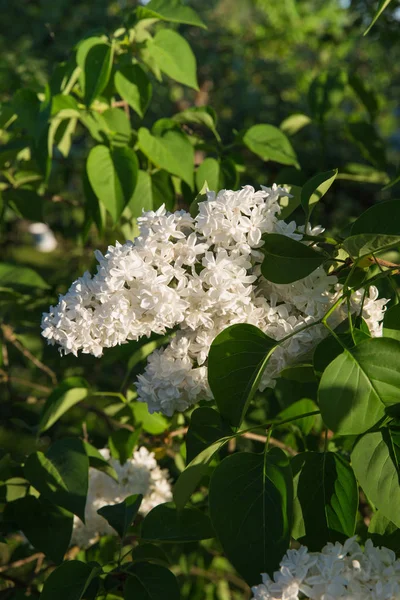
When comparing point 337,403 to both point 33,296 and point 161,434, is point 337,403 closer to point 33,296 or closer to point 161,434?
point 161,434

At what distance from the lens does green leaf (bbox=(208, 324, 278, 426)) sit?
763 mm

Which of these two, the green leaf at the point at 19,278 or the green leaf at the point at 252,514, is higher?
the green leaf at the point at 252,514

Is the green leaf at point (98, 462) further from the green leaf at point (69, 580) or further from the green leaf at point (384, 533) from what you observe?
the green leaf at point (384, 533)

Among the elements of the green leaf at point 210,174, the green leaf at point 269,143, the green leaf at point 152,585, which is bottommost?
the green leaf at point 152,585

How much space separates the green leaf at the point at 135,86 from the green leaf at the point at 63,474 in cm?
64

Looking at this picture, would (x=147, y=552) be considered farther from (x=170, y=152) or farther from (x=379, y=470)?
(x=170, y=152)

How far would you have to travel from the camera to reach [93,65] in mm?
1247

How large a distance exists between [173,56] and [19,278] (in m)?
0.60

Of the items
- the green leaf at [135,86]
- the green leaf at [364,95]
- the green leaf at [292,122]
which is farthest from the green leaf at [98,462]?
the green leaf at [364,95]

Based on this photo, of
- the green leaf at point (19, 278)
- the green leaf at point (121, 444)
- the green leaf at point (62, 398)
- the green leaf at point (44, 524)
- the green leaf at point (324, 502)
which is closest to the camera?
the green leaf at point (324, 502)

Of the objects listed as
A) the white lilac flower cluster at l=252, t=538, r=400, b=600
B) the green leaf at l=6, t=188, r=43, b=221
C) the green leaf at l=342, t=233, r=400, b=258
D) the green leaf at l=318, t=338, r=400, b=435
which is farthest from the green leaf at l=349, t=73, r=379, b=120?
the white lilac flower cluster at l=252, t=538, r=400, b=600

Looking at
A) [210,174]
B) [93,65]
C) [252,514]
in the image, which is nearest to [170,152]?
[210,174]

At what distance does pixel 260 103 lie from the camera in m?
3.18

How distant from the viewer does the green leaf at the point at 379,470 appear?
71 centimetres
